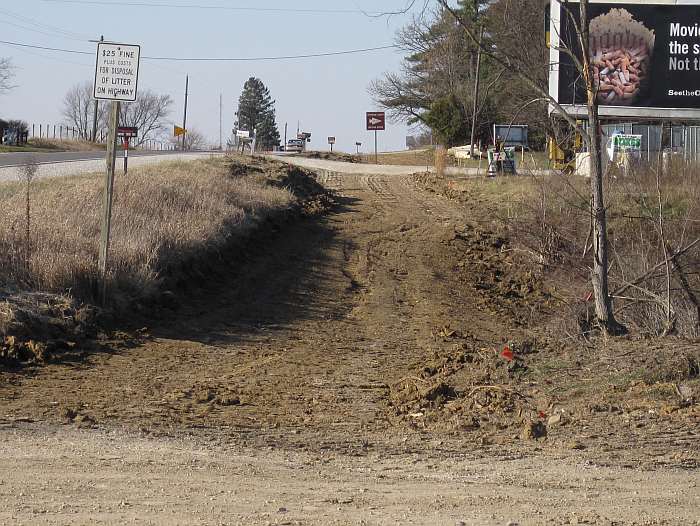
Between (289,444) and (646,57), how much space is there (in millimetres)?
26147

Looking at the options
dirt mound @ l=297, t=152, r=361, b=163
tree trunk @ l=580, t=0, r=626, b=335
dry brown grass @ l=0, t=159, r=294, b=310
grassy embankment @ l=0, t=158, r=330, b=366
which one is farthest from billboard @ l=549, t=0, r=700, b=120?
dirt mound @ l=297, t=152, r=361, b=163

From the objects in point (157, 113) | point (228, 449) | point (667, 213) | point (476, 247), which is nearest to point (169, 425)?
point (228, 449)

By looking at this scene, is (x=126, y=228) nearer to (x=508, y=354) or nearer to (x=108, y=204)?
(x=108, y=204)

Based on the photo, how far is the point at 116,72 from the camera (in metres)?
12.9

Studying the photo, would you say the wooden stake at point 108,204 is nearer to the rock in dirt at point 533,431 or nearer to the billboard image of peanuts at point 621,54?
the rock in dirt at point 533,431

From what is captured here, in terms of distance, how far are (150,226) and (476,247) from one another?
8.77m

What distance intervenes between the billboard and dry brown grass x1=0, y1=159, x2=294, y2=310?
41.3 feet

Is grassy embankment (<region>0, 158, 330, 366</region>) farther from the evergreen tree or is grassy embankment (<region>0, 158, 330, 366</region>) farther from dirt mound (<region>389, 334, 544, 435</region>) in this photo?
the evergreen tree

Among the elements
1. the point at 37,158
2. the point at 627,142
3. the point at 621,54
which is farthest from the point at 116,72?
the point at 37,158

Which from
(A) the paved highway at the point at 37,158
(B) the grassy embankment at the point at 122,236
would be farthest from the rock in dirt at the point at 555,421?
(A) the paved highway at the point at 37,158

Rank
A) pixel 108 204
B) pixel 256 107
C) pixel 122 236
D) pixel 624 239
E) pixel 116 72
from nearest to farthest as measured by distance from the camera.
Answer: pixel 116 72
pixel 108 204
pixel 122 236
pixel 624 239
pixel 256 107

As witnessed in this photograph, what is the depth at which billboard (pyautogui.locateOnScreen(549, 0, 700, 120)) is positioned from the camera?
30031 mm

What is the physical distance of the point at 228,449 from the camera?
751cm

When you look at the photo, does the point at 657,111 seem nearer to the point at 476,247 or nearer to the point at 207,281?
the point at 476,247
